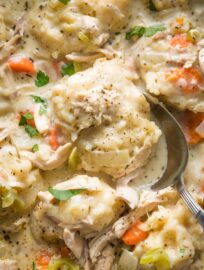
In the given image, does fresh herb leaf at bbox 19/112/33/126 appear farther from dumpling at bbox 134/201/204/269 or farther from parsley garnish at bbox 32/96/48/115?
dumpling at bbox 134/201/204/269

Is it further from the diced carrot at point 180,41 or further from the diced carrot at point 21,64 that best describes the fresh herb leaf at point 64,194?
the diced carrot at point 180,41

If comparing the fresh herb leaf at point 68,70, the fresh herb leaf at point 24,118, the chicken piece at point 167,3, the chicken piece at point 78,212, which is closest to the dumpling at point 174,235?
the chicken piece at point 78,212

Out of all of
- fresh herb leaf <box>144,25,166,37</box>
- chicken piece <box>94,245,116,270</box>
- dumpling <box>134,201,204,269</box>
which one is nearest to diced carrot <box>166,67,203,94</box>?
fresh herb leaf <box>144,25,166,37</box>

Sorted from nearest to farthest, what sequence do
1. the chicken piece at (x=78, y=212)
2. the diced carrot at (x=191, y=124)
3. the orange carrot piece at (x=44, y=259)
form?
the chicken piece at (x=78, y=212), the orange carrot piece at (x=44, y=259), the diced carrot at (x=191, y=124)

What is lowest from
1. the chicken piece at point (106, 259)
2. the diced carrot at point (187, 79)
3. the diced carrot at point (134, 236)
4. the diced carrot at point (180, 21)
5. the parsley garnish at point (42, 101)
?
the chicken piece at point (106, 259)

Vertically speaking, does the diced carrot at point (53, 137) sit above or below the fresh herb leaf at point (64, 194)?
above

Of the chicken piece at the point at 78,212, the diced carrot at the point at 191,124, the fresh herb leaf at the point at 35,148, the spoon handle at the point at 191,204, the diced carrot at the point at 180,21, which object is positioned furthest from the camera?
the diced carrot at the point at 180,21

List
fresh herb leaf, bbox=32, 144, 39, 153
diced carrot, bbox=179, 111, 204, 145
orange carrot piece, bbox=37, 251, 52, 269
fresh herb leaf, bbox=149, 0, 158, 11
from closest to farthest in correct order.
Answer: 1. orange carrot piece, bbox=37, 251, 52, 269
2. fresh herb leaf, bbox=32, 144, 39, 153
3. diced carrot, bbox=179, 111, 204, 145
4. fresh herb leaf, bbox=149, 0, 158, 11
